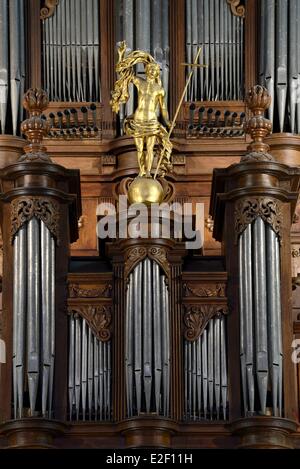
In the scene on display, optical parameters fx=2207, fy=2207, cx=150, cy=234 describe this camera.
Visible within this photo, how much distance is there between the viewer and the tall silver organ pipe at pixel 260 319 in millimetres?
22141

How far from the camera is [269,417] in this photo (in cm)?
2189

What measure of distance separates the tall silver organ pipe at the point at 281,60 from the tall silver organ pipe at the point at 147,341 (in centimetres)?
411

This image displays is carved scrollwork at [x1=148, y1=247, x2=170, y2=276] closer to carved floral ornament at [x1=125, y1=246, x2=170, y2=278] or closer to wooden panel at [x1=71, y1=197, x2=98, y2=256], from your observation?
carved floral ornament at [x1=125, y1=246, x2=170, y2=278]

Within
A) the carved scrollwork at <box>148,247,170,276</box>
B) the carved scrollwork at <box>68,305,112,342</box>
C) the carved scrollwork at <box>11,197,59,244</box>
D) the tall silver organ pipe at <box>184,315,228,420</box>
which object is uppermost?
the carved scrollwork at <box>11,197,59,244</box>

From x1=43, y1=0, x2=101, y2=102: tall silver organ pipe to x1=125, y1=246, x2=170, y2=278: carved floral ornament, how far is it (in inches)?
161

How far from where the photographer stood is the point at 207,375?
22.3m

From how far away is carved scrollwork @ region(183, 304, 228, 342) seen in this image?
2250cm

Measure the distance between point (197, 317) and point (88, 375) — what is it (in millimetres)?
1283

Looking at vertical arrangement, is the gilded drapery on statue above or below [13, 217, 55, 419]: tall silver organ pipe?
above

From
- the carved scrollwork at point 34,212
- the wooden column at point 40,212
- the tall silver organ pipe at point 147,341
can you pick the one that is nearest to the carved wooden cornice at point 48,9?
the wooden column at point 40,212

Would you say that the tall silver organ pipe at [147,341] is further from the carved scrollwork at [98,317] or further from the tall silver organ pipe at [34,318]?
the tall silver organ pipe at [34,318]

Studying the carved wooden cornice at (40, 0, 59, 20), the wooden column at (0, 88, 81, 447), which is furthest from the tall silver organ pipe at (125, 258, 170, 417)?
the carved wooden cornice at (40, 0, 59, 20)
